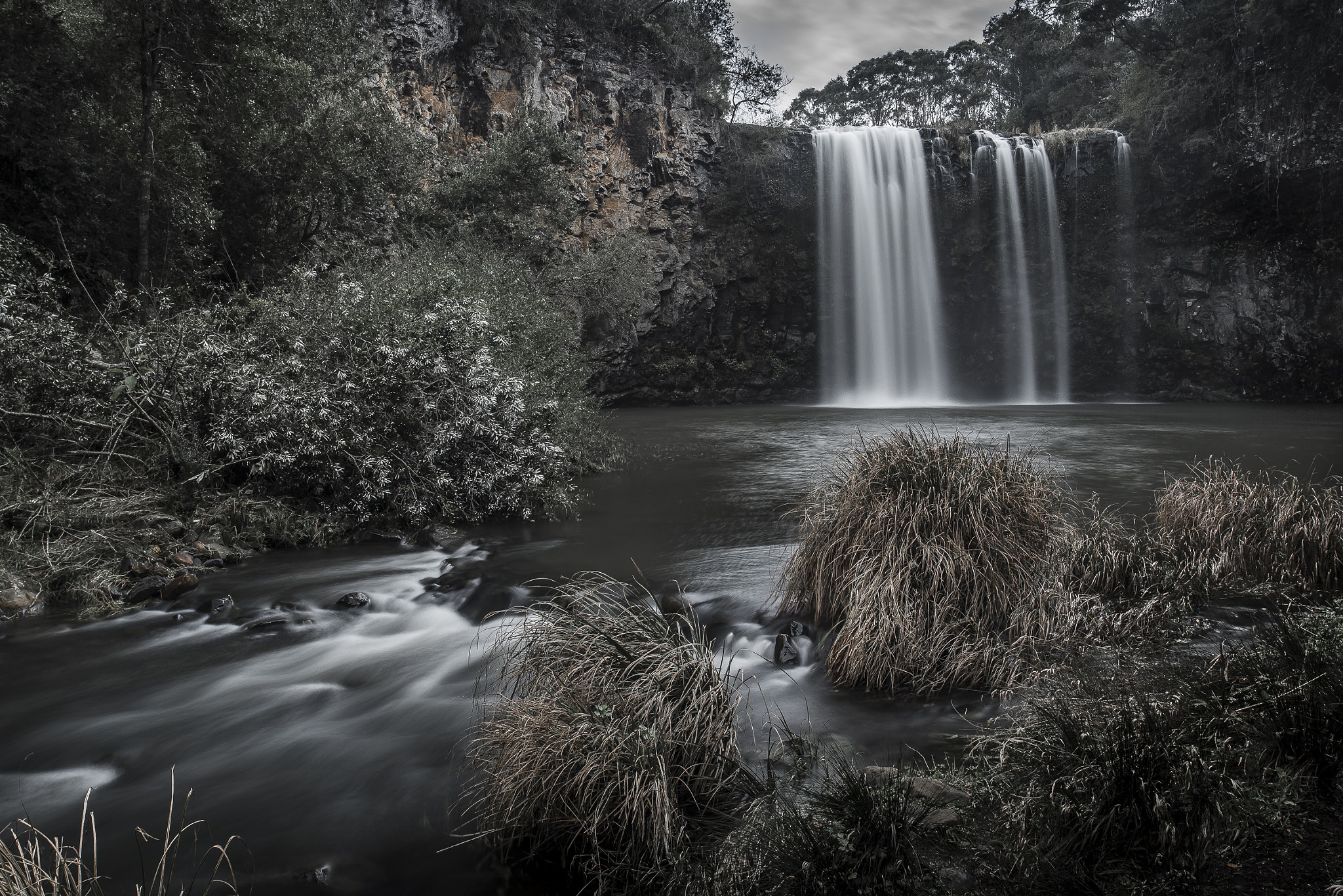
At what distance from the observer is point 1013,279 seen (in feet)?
119

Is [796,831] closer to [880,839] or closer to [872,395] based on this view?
[880,839]

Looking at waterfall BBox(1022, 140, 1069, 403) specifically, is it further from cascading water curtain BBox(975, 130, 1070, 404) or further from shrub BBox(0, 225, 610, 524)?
shrub BBox(0, 225, 610, 524)

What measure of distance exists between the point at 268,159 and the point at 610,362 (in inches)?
605

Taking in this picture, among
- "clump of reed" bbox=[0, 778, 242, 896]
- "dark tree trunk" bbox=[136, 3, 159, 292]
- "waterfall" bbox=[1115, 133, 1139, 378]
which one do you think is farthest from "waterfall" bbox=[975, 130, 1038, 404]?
"clump of reed" bbox=[0, 778, 242, 896]

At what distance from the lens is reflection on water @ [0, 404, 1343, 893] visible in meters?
4.11

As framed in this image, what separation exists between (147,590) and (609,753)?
648cm

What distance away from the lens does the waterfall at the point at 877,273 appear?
3509 centimetres

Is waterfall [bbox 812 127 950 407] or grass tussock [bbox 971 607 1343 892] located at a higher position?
waterfall [bbox 812 127 950 407]

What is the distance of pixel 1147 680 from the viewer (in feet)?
12.6

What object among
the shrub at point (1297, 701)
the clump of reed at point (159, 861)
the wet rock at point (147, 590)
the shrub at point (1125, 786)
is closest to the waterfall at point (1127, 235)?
the shrub at point (1297, 701)

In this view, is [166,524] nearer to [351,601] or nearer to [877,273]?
[351,601]

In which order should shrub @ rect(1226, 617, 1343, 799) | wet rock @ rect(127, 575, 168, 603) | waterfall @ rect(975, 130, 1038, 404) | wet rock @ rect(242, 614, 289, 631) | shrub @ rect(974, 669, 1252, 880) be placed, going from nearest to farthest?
shrub @ rect(974, 669, 1252, 880) < shrub @ rect(1226, 617, 1343, 799) < wet rock @ rect(242, 614, 289, 631) < wet rock @ rect(127, 575, 168, 603) < waterfall @ rect(975, 130, 1038, 404)

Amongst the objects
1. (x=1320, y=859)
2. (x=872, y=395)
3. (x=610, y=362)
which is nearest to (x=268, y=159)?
(x=610, y=362)

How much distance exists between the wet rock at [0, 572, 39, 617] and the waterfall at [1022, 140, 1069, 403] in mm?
36607
